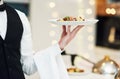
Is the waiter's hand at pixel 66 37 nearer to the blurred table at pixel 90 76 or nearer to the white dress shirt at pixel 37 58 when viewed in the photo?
the white dress shirt at pixel 37 58

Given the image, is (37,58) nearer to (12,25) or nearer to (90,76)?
(12,25)

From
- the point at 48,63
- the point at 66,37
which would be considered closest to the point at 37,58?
the point at 48,63

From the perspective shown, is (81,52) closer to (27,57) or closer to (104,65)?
(104,65)

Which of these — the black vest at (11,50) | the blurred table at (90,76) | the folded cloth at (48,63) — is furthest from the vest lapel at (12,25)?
the blurred table at (90,76)

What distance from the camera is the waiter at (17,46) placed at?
1680 millimetres

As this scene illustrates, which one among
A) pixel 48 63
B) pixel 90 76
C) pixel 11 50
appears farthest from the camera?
pixel 90 76

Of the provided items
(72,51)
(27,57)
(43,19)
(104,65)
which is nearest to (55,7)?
(43,19)

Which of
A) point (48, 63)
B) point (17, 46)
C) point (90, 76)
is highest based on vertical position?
point (17, 46)

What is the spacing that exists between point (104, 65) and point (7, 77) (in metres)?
0.83

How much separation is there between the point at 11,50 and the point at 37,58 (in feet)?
0.49

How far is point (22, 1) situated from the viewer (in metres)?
4.67

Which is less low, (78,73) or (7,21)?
(7,21)

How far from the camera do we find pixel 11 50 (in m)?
1.69

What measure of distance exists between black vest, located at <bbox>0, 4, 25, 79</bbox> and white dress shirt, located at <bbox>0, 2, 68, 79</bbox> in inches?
1.3
